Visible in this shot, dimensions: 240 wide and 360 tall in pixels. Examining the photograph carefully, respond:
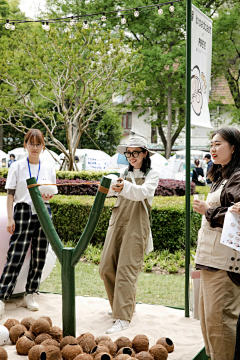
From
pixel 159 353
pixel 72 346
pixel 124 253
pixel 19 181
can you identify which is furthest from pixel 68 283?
pixel 19 181

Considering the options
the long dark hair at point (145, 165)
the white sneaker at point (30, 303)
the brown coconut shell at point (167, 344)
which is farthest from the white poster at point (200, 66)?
the white sneaker at point (30, 303)

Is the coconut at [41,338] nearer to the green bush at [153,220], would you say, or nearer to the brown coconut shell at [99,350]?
the brown coconut shell at [99,350]

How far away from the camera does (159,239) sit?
23.7ft

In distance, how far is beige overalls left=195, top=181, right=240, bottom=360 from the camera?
8.95 feet

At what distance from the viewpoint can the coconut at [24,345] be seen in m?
3.07

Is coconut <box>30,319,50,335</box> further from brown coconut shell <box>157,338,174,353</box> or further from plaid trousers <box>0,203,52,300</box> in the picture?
plaid trousers <box>0,203,52,300</box>

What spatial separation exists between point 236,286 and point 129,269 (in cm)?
131

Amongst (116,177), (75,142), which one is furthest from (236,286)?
(75,142)

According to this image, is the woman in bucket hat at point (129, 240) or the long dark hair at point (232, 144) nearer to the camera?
the long dark hair at point (232, 144)

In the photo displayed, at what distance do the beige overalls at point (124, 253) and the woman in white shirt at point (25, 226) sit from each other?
29.2 inches

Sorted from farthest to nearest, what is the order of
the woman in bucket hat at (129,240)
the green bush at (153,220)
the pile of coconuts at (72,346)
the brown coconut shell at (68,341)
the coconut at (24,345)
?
the green bush at (153,220), the woman in bucket hat at (129,240), the coconut at (24,345), the brown coconut shell at (68,341), the pile of coconuts at (72,346)

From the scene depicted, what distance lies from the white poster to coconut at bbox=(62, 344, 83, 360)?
2105mm

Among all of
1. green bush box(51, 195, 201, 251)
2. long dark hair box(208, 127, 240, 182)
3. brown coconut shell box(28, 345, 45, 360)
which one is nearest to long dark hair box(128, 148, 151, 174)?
long dark hair box(208, 127, 240, 182)

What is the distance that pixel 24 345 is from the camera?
307 centimetres
